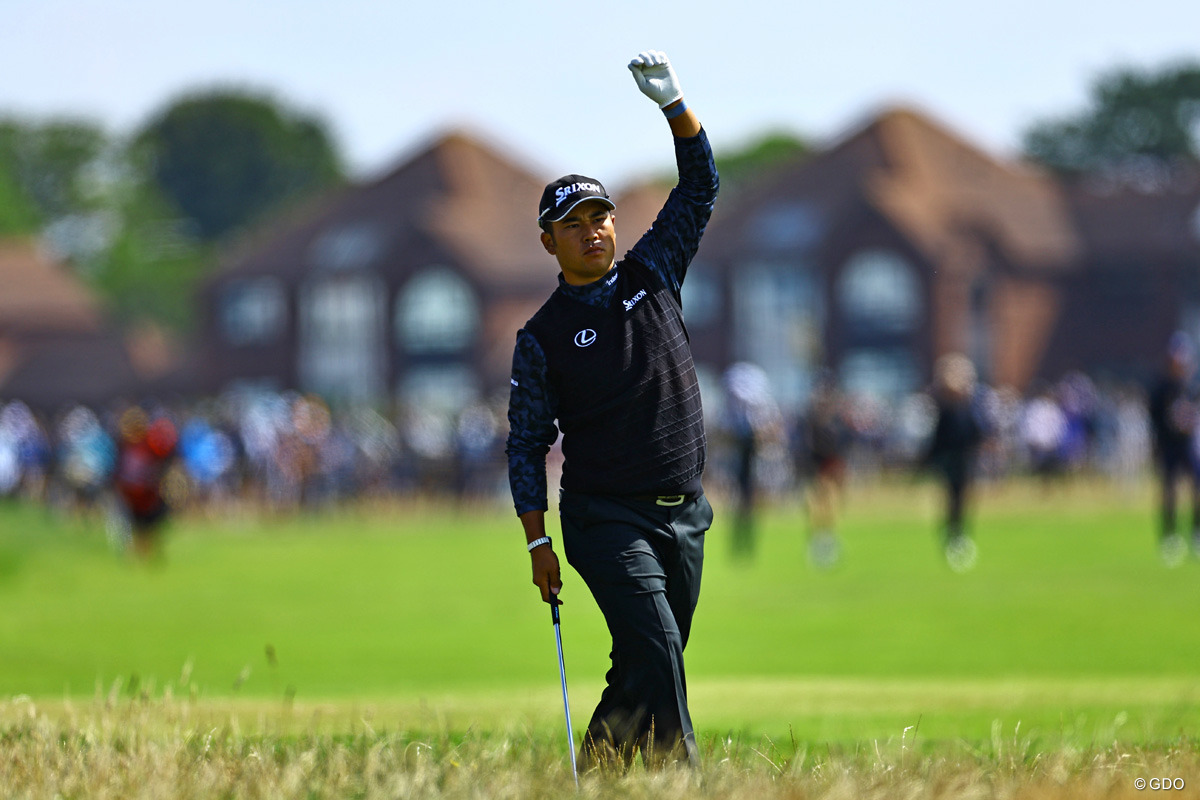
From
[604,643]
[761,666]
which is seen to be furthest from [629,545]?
[604,643]

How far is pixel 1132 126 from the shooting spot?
103 metres

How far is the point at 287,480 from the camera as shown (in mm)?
36844

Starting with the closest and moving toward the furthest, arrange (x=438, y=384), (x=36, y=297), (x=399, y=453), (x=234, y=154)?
(x=399, y=453) < (x=438, y=384) < (x=36, y=297) < (x=234, y=154)

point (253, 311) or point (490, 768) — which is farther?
point (253, 311)

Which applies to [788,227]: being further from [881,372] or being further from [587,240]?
[587,240]

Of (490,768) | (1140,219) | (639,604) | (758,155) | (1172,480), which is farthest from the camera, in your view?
(758,155)

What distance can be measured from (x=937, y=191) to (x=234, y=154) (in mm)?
57536

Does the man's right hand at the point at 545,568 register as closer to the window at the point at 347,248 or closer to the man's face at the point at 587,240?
the man's face at the point at 587,240

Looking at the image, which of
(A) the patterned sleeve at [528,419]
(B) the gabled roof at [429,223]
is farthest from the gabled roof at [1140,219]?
(A) the patterned sleeve at [528,419]

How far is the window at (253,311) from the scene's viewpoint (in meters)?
80.4

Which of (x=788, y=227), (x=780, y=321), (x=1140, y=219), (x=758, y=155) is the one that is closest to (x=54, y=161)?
(x=758, y=155)

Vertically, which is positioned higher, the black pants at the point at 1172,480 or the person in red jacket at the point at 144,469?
the person in red jacket at the point at 144,469

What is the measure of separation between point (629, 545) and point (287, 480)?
31.2 metres

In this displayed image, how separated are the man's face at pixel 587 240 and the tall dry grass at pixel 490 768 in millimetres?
1611
